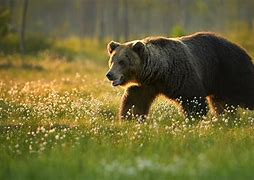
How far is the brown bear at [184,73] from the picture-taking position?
9766mm

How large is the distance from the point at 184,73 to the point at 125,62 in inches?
44.1

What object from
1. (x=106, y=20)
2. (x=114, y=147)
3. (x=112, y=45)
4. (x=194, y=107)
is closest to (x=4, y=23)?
(x=112, y=45)

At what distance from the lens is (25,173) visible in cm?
582

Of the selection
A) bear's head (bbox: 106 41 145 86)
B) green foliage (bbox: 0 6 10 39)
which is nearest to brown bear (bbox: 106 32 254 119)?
bear's head (bbox: 106 41 145 86)

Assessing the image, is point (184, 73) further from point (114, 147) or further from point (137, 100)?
point (114, 147)

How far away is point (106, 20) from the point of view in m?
74.8

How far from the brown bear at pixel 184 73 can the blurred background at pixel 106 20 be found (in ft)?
38.7

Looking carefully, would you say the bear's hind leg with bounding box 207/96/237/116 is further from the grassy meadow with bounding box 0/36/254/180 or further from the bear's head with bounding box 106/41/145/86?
the bear's head with bounding box 106/41/145/86

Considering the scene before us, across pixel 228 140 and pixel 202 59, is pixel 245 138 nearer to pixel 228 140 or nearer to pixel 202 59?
pixel 228 140

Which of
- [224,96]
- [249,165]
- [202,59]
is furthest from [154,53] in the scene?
[249,165]

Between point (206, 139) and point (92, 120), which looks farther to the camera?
point (92, 120)

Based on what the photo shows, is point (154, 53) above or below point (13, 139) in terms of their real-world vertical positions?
above

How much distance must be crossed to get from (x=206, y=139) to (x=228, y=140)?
11.7 inches

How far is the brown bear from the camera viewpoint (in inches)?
384
